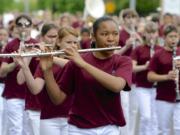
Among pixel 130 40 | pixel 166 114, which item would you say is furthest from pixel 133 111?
pixel 166 114

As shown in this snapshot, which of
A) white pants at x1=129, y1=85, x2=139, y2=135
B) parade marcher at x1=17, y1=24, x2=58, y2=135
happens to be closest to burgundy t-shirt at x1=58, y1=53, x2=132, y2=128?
parade marcher at x1=17, y1=24, x2=58, y2=135

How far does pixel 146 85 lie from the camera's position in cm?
1088

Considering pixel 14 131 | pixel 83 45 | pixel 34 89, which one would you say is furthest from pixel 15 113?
pixel 83 45

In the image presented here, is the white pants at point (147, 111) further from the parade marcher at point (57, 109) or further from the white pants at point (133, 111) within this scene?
the parade marcher at point (57, 109)

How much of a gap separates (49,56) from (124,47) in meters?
4.84

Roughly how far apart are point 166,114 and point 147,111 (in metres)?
1.67

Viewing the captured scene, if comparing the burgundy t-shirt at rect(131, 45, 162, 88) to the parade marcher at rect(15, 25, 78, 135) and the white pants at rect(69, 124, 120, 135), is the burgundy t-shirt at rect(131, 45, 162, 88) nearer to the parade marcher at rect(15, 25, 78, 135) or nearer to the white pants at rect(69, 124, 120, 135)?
the parade marcher at rect(15, 25, 78, 135)

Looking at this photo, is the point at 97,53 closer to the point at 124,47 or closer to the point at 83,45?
the point at 124,47

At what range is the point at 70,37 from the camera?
695 cm

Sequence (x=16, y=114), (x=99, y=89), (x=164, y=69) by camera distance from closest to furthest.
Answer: (x=99, y=89), (x=16, y=114), (x=164, y=69)

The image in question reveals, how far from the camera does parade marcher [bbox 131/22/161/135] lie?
10797mm

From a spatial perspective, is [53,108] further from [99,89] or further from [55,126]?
[99,89]

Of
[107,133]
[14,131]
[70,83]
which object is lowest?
[14,131]

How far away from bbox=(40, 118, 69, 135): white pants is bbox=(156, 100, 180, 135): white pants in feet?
7.07
